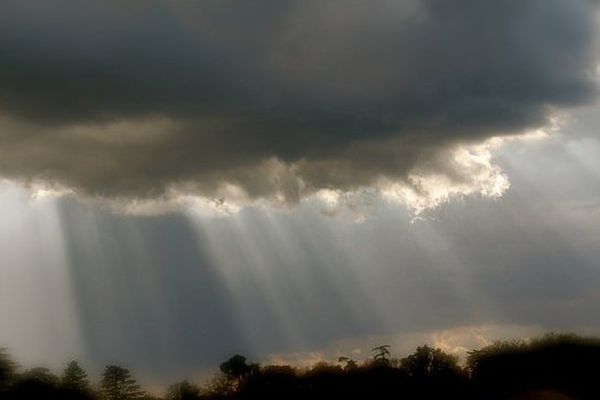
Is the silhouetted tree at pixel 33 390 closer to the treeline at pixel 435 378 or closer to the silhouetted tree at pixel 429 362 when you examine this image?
the treeline at pixel 435 378

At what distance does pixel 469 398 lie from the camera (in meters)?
126

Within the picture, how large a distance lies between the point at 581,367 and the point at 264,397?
51401 mm

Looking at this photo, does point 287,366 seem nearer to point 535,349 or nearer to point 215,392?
point 215,392

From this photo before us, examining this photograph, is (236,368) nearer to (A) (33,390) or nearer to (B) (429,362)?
(B) (429,362)

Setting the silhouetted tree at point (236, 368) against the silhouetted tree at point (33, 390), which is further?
the silhouetted tree at point (236, 368)

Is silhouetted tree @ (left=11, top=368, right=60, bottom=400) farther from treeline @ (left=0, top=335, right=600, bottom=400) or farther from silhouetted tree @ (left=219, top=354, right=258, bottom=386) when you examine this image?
silhouetted tree @ (left=219, top=354, right=258, bottom=386)

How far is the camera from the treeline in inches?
4430

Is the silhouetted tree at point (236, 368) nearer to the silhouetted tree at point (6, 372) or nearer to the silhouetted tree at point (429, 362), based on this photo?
the silhouetted tree at point (429, 362)

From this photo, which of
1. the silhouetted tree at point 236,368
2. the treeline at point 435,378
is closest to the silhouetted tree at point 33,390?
the treeline at point 435,378

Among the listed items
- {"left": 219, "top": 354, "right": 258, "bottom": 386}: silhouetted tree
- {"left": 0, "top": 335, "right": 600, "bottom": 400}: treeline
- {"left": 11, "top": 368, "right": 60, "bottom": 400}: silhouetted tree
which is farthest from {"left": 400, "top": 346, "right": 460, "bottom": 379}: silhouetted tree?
{"left": 11, "top": 368, "right": 60, "bottom": 400}: silhouetted tree

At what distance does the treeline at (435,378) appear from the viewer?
113 m

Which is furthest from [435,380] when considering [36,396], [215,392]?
[36,396]

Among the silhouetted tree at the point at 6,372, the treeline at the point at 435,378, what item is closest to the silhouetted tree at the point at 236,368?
the treeline at the point at 435,378

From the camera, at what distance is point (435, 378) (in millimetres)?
148375
